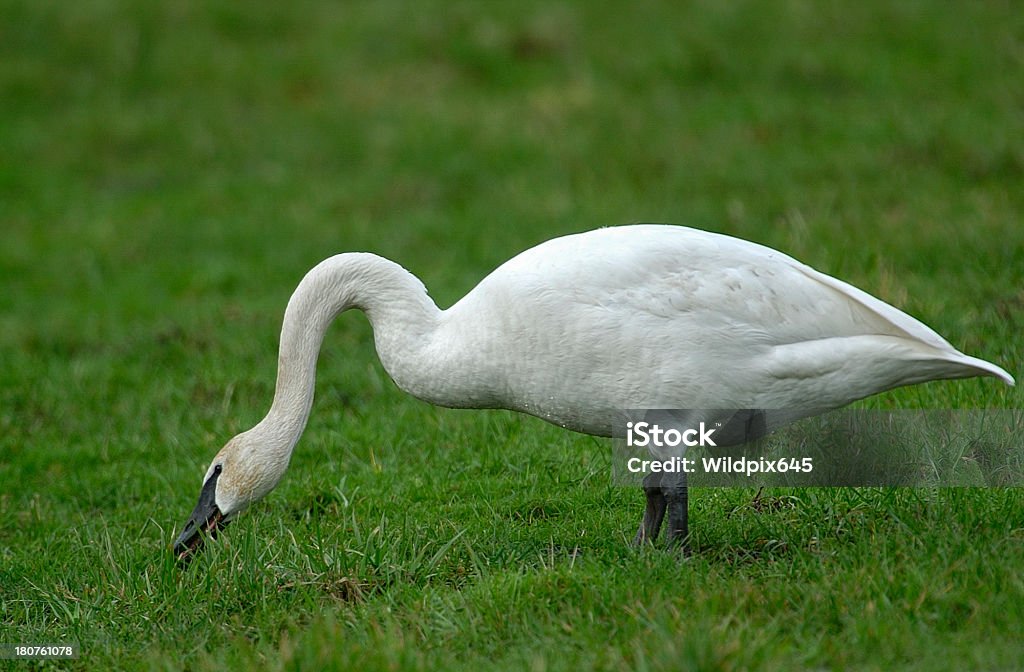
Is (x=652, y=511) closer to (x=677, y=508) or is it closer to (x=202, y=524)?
(x=677, y=508)

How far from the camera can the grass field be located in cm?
455

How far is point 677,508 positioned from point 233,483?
1.89 metres

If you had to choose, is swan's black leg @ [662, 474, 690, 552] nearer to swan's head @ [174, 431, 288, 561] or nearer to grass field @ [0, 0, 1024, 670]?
grass field @ [0, 0, 1024, 670]

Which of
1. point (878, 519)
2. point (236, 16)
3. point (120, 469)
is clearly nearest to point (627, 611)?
point (878, 519)

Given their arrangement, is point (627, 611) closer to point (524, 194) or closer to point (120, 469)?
point (120, 469)

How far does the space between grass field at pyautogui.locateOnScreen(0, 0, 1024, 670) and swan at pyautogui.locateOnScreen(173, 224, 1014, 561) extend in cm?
58

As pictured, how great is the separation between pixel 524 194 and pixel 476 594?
7.45 metres

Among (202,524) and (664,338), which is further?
(202,524)

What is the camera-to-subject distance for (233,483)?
544 centimetres

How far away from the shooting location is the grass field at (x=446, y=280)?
4.55 meters

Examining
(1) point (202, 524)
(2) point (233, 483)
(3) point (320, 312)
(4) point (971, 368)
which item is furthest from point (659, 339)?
(1) point (202, 524)

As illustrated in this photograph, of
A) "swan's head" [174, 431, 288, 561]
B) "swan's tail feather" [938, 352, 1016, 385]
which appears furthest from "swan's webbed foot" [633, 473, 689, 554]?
"swan's head" [174, 431, 288, 561]

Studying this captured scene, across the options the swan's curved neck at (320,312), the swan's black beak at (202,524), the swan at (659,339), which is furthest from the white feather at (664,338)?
the swan's black beak at (202,524)

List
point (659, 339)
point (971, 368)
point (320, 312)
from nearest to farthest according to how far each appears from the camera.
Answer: point (971, 368), point (659, 339), point (320, 312)
